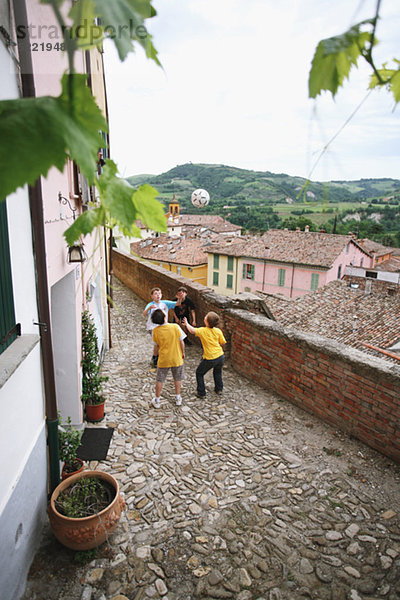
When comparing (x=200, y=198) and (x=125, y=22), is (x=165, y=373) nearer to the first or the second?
(x=125, y=22)

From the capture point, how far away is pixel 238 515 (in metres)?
3.72

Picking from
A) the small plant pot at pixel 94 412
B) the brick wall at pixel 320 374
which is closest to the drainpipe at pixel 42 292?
the small plant pot at pixel 94 412

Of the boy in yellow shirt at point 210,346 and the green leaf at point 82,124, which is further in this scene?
the boy in yellow shirt at point 210,346

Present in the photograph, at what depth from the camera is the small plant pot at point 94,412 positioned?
5.46 metres

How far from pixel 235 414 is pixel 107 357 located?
3727mm

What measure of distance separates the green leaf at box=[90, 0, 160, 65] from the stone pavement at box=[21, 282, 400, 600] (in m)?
3.51

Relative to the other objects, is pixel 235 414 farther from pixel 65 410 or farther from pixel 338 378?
pixel 65 410

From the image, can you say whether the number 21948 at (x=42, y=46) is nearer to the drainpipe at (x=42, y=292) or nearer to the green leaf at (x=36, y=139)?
the drainpipe at (x=42, y=292)

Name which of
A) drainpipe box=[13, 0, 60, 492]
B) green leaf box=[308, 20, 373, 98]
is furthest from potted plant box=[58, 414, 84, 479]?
green leaf box=[308, 20, 373, 98]

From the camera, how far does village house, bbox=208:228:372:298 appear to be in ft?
112

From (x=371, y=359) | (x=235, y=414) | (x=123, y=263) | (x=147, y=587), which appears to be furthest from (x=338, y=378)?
(x=123, y=263)

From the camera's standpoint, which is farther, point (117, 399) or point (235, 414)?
point (117, 399)

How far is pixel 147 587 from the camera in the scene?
117 inches

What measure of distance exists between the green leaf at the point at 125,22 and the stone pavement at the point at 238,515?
3509 mm
